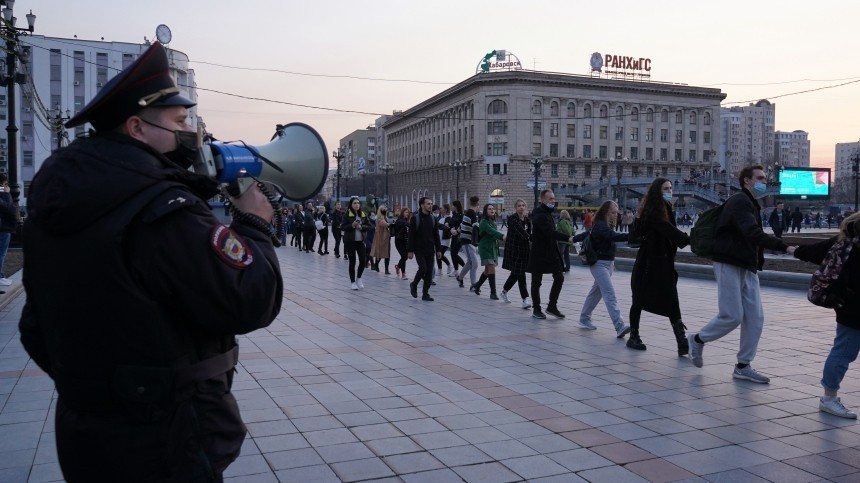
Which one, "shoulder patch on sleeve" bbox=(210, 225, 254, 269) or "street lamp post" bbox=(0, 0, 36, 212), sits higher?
"street lamp post" bbox=(0, 0, 36, 212)

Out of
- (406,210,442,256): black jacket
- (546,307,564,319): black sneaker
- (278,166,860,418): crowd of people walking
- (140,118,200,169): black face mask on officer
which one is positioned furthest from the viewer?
(406,210,442,256): black jacket

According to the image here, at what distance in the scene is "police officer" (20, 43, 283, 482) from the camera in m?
1.79

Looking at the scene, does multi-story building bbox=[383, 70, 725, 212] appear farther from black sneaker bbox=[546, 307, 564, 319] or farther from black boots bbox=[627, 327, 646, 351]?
black boots bbox=[627, 327, 646, 351]

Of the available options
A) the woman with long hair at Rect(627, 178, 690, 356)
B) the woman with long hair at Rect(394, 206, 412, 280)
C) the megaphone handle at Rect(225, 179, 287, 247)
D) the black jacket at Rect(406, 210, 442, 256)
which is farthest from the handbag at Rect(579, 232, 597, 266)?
the woman with long hair at Rect(394, 206, 412, 280)

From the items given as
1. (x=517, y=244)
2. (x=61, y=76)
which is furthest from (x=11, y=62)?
(x=61, y=76)

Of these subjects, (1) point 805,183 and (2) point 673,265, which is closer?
(2) point 673,265

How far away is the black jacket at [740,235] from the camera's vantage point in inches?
246

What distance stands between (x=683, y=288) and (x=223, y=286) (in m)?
13.7

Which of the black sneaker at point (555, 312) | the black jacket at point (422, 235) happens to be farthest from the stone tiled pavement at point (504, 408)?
the black jacket at point (422, 235)

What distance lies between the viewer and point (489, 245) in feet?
43.3

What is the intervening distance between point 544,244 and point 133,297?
355 inches

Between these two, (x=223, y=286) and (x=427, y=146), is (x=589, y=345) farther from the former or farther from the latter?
(x=427, y=146)

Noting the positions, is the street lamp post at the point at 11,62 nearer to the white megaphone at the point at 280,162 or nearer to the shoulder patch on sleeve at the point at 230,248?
the white megaphone at the point at 280,162

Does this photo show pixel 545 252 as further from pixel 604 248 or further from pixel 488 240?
pixel 488 240
